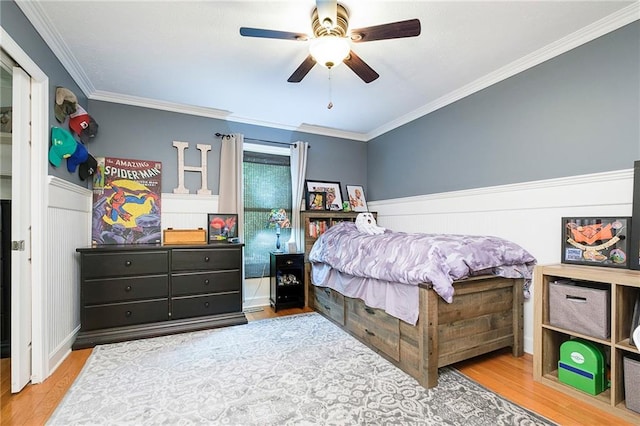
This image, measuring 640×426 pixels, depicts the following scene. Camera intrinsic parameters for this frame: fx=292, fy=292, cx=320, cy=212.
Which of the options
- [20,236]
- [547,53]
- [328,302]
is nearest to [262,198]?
[328,302]

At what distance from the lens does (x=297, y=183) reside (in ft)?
13.6

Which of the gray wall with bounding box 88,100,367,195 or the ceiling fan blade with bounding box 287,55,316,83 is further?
the gray wall with bounding box 88,100,367,195

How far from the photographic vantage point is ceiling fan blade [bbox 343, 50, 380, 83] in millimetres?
1991

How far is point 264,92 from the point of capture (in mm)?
3182

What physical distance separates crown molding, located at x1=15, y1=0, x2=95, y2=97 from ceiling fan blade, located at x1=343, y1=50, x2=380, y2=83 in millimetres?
2047

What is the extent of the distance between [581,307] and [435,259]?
913mm

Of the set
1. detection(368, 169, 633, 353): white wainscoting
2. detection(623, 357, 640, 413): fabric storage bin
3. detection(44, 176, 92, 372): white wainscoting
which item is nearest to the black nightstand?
detection(368, 169, 633, 353): white wainscoting

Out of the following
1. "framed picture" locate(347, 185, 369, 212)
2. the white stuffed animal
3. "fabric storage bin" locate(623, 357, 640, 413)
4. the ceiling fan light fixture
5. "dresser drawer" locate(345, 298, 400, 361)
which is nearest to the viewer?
"fabric storage bin" locate(623, 357, 640, 413)

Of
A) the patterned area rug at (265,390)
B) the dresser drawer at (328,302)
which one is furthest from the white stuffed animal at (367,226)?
the patterned area rug at (265,390)

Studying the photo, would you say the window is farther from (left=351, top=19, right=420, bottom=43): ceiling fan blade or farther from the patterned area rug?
(left=351, top=19, right=420, bottom=43): ceiling fan blade

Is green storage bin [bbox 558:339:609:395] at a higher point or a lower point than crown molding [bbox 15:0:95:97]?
lower

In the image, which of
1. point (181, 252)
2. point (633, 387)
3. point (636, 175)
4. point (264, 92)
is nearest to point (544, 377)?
point (633, 387)

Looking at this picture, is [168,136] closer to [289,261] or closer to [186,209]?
[186,209]

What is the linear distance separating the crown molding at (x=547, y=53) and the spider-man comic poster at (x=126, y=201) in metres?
3.39
